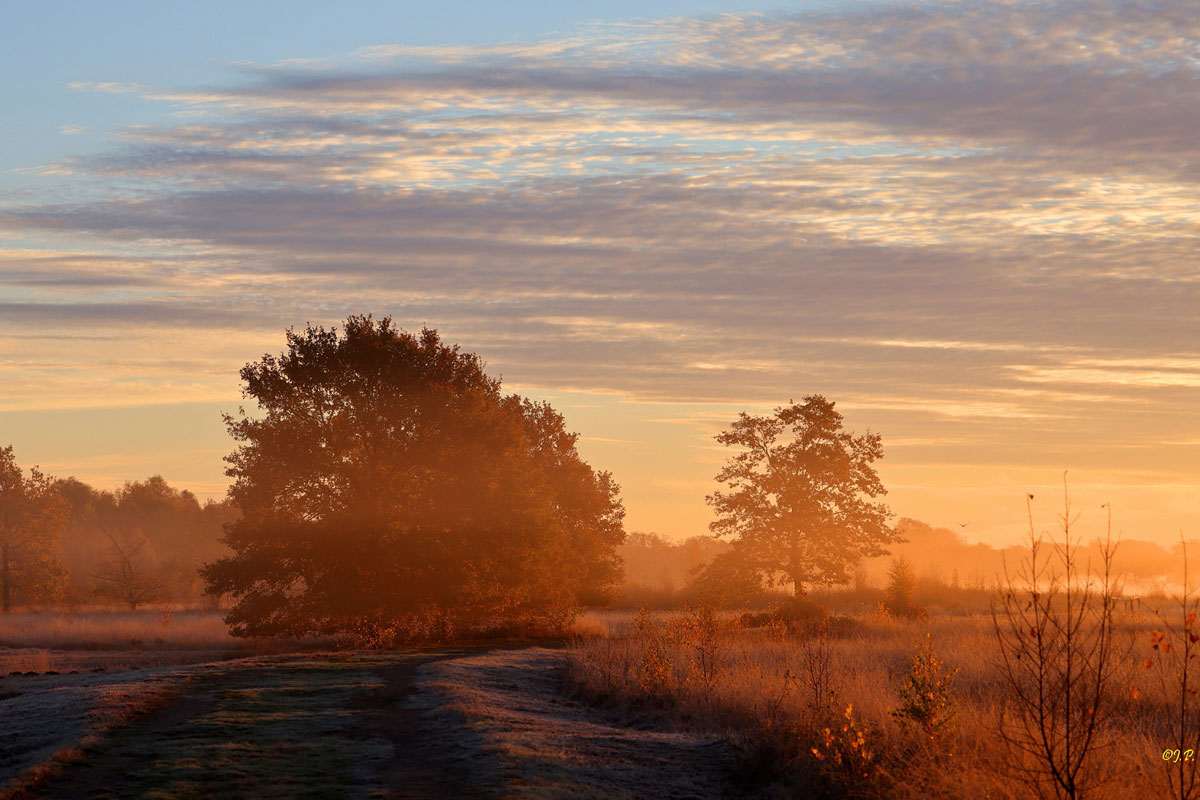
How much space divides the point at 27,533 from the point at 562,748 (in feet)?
213

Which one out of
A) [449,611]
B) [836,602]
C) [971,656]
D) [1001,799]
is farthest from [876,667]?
[836,602]

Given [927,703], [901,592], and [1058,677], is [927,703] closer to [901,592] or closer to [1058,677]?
[1058,677]

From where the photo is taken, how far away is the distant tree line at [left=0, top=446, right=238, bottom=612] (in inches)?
2852

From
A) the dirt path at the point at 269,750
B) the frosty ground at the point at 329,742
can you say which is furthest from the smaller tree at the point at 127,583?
the dirt path at the point at 269,750

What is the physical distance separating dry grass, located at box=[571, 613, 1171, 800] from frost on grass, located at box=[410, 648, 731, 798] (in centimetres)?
78

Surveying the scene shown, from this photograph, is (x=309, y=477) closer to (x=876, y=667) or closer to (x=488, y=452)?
(x=488, y=452)

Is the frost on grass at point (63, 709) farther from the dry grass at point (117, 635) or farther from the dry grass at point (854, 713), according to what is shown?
the dry grass at point (117, 635)

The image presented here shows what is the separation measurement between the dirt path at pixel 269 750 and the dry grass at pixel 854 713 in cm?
412

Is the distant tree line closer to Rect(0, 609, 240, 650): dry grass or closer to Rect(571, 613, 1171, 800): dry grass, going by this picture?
Rect(0, 609, 240, 650): dry grass

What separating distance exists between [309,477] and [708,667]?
20.4 m

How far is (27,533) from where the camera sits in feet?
237

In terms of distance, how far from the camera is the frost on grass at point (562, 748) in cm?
1454

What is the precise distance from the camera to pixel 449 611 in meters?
40.7

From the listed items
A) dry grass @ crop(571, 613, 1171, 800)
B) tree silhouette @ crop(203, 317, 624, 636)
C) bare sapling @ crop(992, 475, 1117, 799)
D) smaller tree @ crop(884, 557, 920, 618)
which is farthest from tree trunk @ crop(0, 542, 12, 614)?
bare sapling @ crop(992, 475, 1117, 799)
